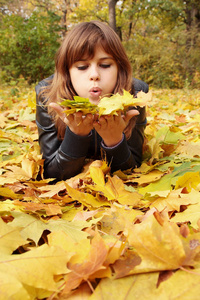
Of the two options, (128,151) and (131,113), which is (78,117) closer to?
(131,113)

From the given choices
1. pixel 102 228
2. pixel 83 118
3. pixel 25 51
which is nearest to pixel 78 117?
pixel 83 118

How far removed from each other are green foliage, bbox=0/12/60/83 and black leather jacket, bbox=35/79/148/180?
6.27 metres

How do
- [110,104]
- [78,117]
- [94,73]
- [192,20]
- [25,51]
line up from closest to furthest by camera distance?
1. [110,104]
2. [78,117]
3. [94,73]
4. [25,51]
5. [192,20]

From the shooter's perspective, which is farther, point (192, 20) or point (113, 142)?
point (192, 20)

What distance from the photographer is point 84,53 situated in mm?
1416

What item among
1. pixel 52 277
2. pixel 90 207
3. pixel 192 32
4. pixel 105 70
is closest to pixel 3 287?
pixel 52 277

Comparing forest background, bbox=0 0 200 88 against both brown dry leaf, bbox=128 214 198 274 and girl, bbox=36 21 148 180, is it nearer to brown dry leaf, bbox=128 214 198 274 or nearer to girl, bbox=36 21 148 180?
A: girl, bbox=36 21 148 180

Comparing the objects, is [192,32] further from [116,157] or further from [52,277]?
[52,277]

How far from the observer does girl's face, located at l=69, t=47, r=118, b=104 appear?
1.37 meters

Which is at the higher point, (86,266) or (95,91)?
(95,91)

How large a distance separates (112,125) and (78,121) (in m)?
0.16

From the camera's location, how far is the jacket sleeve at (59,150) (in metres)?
1.36

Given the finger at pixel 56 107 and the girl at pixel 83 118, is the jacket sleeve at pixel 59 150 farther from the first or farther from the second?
the finger at pixel 56 107

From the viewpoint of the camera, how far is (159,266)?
52 cm
